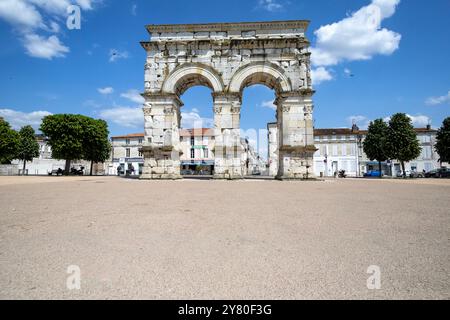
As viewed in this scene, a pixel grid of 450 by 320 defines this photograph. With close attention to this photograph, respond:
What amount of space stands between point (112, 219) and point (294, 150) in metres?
16.0

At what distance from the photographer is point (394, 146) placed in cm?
3638

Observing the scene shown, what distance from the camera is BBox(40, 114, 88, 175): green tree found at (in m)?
35.1

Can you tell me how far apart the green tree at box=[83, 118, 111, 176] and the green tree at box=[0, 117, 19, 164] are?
9430mm

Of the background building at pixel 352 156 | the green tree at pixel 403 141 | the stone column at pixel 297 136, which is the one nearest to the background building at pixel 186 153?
the background building at pixel 352 156

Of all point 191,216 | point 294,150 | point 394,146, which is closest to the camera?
point 191,216

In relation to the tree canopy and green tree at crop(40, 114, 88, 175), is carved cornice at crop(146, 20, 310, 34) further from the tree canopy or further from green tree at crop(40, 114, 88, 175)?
the tree canopy

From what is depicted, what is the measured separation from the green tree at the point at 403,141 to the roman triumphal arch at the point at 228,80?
24.3m

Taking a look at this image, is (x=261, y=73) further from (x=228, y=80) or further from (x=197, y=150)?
(x=197, y=150)

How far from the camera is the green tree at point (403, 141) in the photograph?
117ft

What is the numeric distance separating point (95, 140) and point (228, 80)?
1067 inches

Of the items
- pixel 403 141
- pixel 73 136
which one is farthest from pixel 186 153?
pixel 403 141
